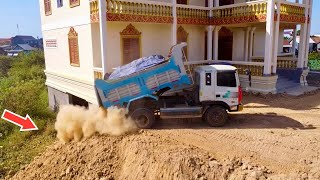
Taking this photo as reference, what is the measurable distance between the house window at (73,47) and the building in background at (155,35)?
5 cm

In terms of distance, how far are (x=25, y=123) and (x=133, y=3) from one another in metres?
8.86

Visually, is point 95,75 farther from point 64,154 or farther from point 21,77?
point 21,77

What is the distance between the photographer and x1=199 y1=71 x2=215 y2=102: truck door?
9578 millimetres

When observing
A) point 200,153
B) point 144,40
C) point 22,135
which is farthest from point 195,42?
point 22,135

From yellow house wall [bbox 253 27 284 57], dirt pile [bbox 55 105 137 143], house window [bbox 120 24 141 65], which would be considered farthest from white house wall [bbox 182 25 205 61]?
dirt pile [bbox 55 105 137 143]

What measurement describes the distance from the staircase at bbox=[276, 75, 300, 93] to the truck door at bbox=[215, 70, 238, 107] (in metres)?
6.22

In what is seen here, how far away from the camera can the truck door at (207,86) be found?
377 inches

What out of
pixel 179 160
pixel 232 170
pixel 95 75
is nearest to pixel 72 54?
pixel 95 75

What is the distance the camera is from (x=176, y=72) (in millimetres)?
9648

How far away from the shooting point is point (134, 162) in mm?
8094

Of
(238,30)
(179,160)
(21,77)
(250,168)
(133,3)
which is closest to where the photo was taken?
(250,168)

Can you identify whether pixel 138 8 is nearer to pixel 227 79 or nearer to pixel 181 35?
pixel 181 35

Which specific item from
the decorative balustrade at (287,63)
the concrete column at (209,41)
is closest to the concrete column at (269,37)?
the concrete column at (209,41)

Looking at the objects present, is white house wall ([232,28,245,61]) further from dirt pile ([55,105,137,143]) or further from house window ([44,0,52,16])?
house window ([44,0,52,16])
